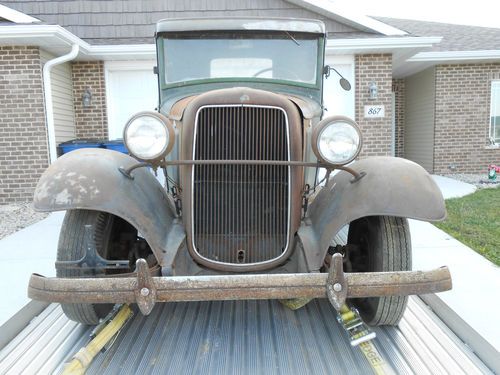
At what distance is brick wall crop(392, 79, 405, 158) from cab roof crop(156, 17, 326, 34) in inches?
388

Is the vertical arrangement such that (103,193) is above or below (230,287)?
above

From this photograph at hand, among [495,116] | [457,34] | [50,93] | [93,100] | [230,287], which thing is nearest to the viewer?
[230,287]

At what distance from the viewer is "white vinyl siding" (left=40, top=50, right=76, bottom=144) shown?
7.68 meters

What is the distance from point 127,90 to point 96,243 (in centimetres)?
672

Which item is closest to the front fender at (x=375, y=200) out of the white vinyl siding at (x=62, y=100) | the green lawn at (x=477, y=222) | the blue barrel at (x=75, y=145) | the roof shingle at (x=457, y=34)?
the green lawn at (x=477, y=222)

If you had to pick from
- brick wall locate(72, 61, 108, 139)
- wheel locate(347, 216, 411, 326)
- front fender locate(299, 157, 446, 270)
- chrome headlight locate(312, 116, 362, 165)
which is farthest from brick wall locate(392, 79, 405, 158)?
chrome headlight locate(312, 116, 362, 165)

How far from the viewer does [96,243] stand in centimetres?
255

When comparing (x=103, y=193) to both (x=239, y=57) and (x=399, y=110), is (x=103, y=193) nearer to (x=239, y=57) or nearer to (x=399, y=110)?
(x=239, y=57)

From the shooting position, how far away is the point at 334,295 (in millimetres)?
1946

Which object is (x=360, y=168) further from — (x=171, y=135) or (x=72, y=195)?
(x=72, y=195)

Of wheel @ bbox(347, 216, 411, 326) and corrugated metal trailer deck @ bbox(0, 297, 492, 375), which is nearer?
corrugated metal trailer deck @ bbox(0, 297, 492, 375)

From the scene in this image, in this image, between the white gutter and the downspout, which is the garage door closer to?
the white gutter

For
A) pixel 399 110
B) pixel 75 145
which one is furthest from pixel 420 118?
pixel 75 145

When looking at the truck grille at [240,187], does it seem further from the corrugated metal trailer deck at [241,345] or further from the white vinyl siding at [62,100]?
the white vinyl siding at [62,100]
